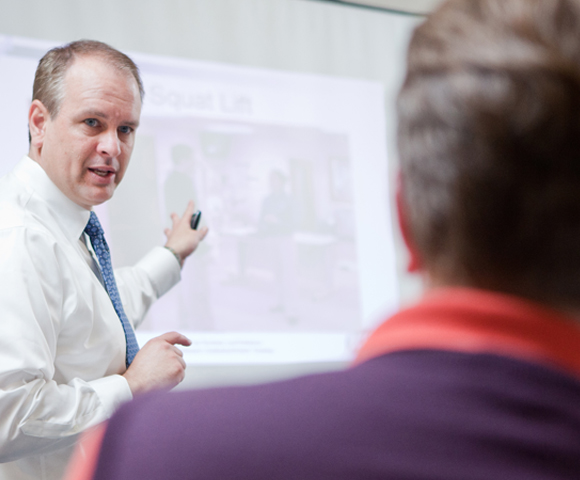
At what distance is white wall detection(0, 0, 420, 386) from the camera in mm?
2005

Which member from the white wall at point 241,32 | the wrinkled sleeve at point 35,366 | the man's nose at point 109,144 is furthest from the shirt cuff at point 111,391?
the white wall at point 241,32

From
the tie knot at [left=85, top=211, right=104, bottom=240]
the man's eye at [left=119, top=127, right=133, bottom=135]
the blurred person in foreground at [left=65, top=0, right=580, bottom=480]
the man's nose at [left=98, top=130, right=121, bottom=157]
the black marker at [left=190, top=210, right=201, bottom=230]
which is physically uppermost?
the man's eye at [left=119, top=127, right=133, bottom=135]

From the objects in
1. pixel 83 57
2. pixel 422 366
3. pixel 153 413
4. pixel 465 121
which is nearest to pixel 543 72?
pixel 465 121

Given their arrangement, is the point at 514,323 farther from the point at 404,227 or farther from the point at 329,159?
the point at 329,159

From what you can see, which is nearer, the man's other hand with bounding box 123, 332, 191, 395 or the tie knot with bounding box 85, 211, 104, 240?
the man's other hand with bounding box 123, 332, 191, 395

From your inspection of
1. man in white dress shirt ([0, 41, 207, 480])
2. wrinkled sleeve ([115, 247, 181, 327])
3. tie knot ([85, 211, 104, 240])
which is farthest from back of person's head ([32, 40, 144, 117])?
wrinkled sleeve ([115, 247, 181, 327])

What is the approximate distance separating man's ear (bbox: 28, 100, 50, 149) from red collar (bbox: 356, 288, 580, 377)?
1.22 metres

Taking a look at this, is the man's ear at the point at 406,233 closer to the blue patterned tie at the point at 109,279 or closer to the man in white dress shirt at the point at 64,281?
the man in white dress shirt at the point at 64,281

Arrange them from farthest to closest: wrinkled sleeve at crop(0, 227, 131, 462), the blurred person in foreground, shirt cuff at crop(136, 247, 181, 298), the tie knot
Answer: shirt cuff at crop(136, 247, 181, 298) → the tie knot → wrinkled sleeve at crop(0, 227, 131, 462) → the blurred person in foreground

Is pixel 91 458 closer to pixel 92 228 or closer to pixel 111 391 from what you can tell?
pixel 111 391

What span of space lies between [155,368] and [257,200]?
1.19m

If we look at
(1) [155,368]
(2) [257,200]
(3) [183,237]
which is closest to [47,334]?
(1) [155,368]

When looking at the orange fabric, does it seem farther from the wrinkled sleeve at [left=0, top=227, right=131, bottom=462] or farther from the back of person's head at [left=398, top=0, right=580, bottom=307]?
the wrinkled sleeve at [left=0, top=227, right=131, bottom=462]

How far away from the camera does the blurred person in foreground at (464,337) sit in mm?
300
